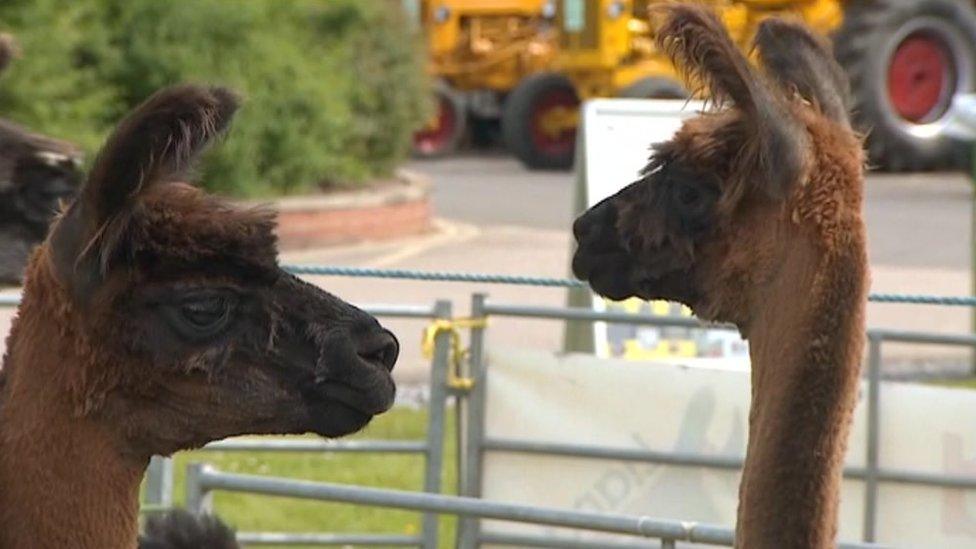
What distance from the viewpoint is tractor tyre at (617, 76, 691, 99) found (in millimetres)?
20547

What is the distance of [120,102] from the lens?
14.9m

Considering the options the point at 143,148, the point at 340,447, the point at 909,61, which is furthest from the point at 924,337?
the point at 909,61

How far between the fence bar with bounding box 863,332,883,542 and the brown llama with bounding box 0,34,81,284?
2.40 meters

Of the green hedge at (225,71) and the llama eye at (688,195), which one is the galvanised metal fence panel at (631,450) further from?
the green hedge at (225,71)

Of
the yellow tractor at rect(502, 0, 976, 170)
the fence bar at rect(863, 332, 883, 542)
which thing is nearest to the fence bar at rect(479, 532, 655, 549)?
the fence bar at rect(863, 332, 883, 542)

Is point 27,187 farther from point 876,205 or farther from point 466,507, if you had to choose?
point 876,205

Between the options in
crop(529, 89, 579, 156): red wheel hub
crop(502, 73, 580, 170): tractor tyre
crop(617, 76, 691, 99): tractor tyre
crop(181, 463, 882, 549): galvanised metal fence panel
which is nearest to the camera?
crop(181, 463, 882, 549): galvanised metal fence panel

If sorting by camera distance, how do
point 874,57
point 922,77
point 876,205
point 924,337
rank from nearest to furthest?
point 924,337, point 876,205, point 874,57, point 922,77

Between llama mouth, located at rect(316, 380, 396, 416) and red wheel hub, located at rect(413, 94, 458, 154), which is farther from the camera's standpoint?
red wheel hub, located at rect(413, 94, 458, 154)

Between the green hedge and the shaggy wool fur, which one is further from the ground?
the green hedge

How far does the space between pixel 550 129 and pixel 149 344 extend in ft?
66.8

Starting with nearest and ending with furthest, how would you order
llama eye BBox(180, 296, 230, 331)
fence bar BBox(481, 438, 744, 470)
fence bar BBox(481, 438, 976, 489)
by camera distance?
llama eye BBox(180, 296, 230, 331), fence bar BBox(481, 438, 976, 489), fence bar BBox(481, 438, 744, 470)

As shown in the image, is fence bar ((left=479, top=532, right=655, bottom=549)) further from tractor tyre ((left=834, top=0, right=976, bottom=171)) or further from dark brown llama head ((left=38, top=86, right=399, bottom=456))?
tractor tyre ((left=834, top=0, right=976, bottom=171))

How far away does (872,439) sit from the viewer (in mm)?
6297
